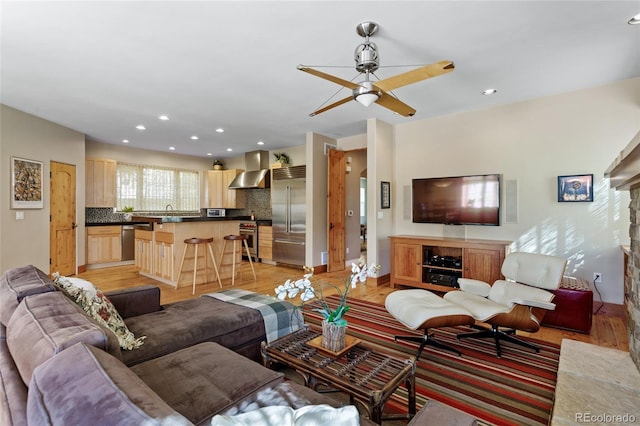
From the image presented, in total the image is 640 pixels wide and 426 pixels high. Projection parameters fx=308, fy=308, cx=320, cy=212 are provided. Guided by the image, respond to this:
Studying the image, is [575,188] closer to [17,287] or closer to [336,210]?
[336,210]

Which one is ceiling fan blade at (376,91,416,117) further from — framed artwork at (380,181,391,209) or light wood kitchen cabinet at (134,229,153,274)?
light wood kitchen cabinet at (134,229,153,274)

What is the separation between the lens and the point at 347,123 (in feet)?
16.6

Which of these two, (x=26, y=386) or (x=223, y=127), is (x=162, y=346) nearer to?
(x=26, y=386)

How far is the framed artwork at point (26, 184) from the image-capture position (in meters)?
4.31

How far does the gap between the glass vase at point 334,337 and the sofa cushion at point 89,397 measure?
1.11m

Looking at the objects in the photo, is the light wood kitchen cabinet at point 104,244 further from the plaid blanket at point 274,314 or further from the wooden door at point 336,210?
the plaid blanket at point 274,314

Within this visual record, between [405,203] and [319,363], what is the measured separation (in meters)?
3.82

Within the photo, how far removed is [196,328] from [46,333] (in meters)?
1.06

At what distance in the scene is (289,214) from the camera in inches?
247

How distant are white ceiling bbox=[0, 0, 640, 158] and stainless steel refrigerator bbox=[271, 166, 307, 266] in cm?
190

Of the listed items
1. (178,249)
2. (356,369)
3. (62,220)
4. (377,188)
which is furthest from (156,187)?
(356,369)

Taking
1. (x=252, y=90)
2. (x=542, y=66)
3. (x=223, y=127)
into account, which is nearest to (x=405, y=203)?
(x=542, y=66)

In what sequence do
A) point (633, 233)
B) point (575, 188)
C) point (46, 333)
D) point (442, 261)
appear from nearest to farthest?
point (46, 333), point (633, 233), point (575, 188), point (442, 261)

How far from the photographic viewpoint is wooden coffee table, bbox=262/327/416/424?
1388 millimetres
